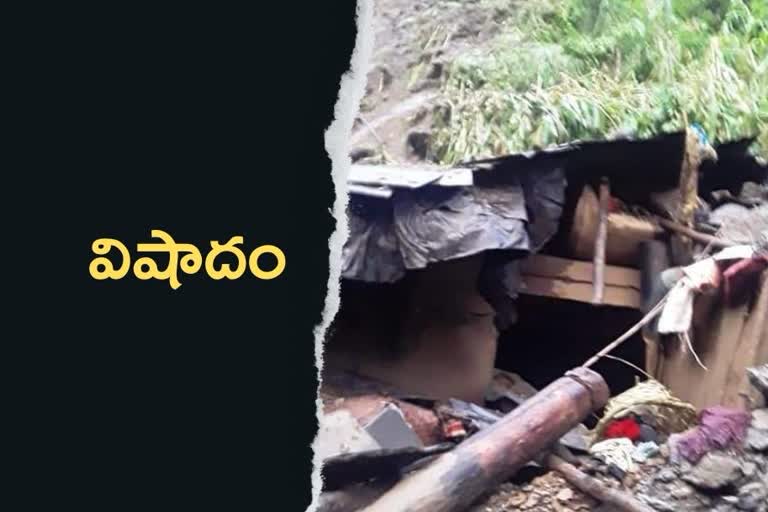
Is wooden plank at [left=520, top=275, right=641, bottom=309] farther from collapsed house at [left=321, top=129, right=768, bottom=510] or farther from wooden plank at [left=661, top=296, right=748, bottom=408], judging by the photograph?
wooden plank at [left=661, top=296, right=748, bottom=408]

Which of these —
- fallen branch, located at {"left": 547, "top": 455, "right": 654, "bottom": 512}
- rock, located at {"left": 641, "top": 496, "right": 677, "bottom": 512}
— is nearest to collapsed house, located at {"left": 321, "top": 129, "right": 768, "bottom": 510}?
fallen branch, located at {"left": 547, "top": 455, "right": 654, "bottom": 512}

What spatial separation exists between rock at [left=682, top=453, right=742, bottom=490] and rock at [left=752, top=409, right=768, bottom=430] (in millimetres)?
130

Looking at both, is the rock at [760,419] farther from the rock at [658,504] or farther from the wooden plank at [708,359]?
A: the rock at [658,504]

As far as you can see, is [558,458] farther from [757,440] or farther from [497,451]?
[757,440]

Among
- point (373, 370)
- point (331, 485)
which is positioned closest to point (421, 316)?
point (373, 370)

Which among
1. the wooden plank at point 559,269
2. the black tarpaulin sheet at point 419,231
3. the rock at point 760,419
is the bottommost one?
the rock at point 760,419

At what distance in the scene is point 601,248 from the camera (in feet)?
7.79

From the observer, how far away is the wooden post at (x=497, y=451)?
1.45 metres

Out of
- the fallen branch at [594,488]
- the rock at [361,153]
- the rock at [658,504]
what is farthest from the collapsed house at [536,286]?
the rock at [361,153]

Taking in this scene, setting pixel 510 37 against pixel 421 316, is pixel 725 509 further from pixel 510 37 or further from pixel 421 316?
pixel 510 37

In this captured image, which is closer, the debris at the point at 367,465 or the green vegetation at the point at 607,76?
the debris at the point at 367,465

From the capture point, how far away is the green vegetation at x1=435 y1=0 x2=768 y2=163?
2688 millimetres

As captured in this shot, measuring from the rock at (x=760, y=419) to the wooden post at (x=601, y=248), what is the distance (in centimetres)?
61

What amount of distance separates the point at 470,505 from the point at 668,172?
4.26 ft
